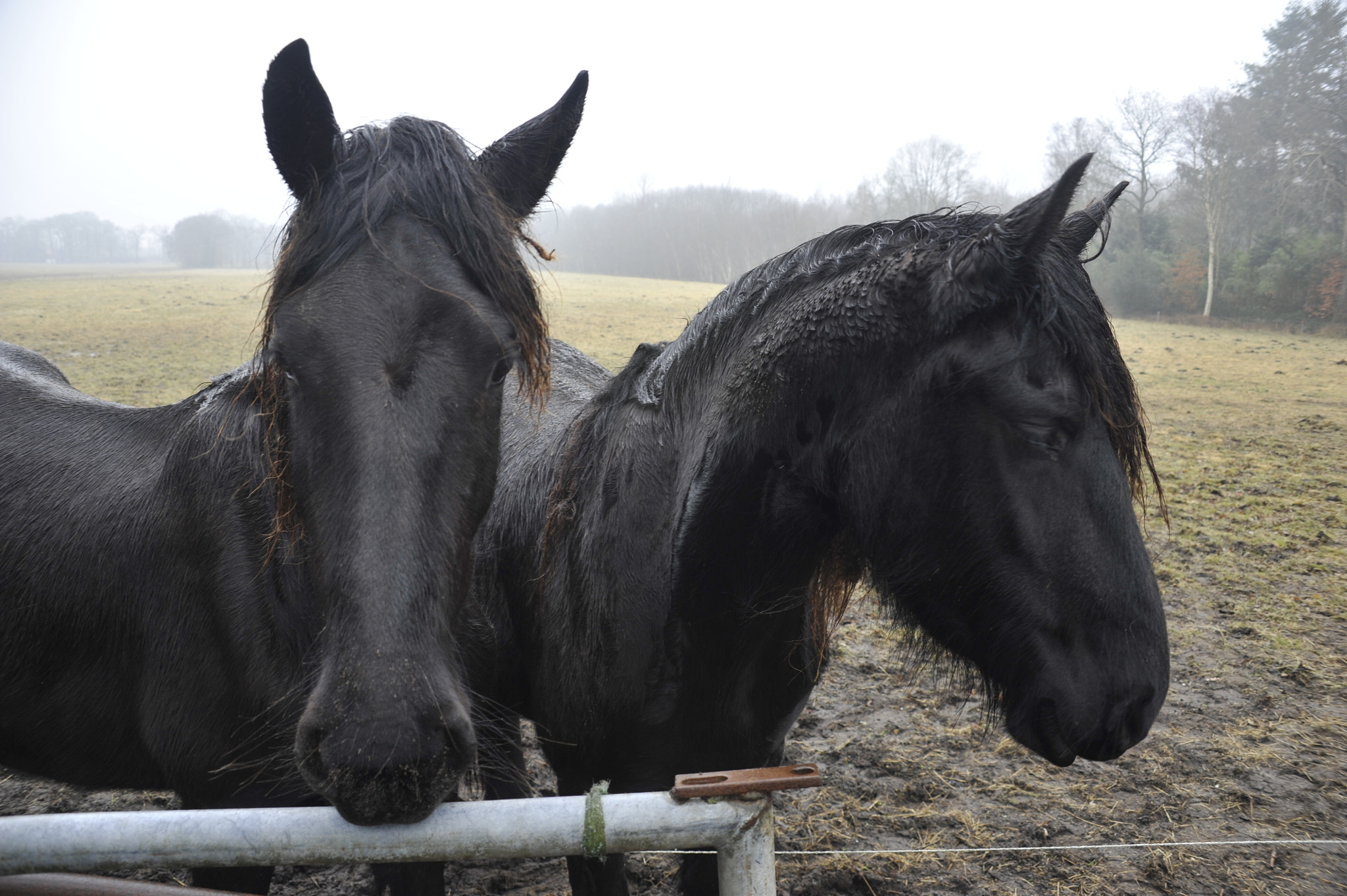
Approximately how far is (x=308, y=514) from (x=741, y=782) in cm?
104

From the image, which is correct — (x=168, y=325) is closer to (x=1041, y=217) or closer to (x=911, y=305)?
(x=911, y=305)

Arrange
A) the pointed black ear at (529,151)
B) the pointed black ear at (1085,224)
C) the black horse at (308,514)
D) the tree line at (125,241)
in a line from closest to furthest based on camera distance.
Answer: the black horse at (308,514), the pointed black ear at (1085,224), the pointed black ear at (529,151), the tree line at (125,241)

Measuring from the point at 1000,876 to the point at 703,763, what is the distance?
186 cm

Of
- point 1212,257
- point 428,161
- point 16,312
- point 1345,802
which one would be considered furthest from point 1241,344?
point 16,312

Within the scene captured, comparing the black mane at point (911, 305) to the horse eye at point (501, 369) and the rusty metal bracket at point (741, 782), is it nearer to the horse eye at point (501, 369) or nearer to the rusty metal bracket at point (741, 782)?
the horse eye at point (501, 369)

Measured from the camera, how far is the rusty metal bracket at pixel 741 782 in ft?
4.08

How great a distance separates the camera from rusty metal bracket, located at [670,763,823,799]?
1243 mm

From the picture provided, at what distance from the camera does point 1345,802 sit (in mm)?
3441

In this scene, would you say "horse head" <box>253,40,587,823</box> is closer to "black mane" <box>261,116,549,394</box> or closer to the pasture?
"black mane" <box>261,116,549,394</box>

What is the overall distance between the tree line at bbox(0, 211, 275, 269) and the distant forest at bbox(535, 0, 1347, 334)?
191 ft

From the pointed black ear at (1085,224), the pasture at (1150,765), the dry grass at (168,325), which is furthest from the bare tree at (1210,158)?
the pointed black ear at (1085,224)

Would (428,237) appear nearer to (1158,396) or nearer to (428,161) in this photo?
(428,161)

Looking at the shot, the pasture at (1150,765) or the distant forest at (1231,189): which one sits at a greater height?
the distant forest at (1231,189)

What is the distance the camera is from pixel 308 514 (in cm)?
153
